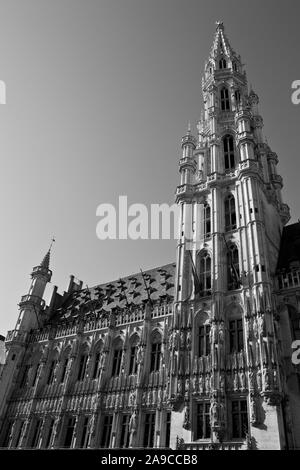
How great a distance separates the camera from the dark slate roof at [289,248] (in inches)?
1357

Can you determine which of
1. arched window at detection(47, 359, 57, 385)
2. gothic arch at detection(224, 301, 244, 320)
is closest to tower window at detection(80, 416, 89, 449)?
arched window at detection(47, 359, 57, 385)

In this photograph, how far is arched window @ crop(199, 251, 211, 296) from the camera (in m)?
34.3

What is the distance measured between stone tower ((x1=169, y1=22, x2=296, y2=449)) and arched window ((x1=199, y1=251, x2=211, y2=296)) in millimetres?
105

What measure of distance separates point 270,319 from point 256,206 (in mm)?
11664

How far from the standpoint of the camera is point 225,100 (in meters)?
51.3

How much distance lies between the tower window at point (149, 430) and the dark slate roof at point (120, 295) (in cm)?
1098

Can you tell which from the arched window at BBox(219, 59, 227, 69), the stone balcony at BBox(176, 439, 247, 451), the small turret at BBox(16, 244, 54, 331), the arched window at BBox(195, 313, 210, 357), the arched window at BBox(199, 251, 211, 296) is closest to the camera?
the stone balcony at BBox(176, 439, 247, 451)

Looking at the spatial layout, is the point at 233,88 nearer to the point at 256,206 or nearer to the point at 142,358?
the point at 256,206

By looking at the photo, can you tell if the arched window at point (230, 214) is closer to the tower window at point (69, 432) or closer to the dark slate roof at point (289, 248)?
the dark slate roof at point (289, 248)

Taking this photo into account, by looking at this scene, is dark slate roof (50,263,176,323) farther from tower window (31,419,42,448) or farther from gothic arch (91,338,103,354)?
tower window (31,419,42,448)

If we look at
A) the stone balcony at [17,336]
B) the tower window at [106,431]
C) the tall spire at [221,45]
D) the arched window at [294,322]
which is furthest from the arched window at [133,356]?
the tall spire at [221,45]

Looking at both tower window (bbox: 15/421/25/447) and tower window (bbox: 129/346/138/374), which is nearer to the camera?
tower window (bbox: 129/346/138/374)

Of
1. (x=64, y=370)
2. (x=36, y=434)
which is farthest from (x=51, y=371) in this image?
(x=36, y=434)

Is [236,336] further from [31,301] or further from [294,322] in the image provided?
[31,301]
